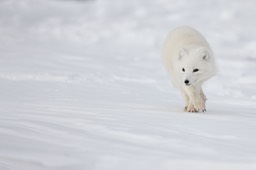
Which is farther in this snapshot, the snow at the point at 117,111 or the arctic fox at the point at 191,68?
the arctic fox at the point at 191,68

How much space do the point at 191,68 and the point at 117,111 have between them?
3.47ft

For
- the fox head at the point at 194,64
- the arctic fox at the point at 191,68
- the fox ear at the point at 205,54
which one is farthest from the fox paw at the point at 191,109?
the fox ear at the point at 205,54

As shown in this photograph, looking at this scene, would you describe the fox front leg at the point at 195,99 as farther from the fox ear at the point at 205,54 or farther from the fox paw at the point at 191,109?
the fox ear at the point at 205,54

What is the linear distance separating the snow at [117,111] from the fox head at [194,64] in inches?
16.3

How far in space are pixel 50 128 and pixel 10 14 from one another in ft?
68.4

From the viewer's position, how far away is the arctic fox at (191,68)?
616 centimetres

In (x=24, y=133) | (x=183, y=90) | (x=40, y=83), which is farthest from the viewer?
(x=40, y=83)

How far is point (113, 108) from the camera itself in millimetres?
5887

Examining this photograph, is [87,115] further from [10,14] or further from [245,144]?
[10,14]

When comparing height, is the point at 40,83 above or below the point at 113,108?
above

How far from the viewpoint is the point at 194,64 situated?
6164 mm

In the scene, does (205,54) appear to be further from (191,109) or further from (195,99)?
(191,109)

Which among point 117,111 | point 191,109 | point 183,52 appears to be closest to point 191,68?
point 183,52

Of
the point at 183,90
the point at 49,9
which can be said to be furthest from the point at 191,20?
the point at 183,90
